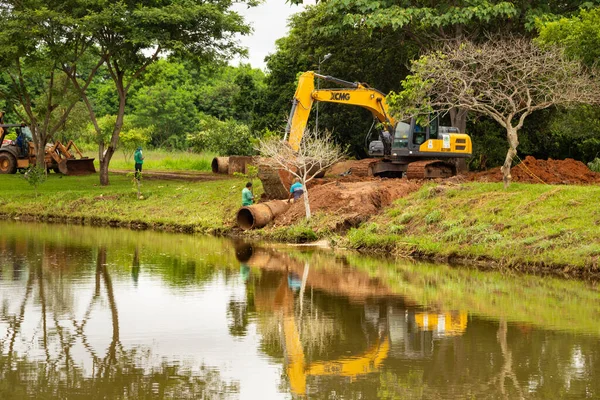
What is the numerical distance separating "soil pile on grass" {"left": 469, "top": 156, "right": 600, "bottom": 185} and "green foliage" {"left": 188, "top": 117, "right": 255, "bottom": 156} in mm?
24015

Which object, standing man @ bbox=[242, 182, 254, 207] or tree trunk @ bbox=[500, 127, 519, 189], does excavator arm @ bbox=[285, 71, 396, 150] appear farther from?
tree trunk @ bbox=[500, 127, 519, 189]

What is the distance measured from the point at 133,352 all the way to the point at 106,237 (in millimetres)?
18446

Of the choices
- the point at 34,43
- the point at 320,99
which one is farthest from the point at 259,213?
the point at 34,43

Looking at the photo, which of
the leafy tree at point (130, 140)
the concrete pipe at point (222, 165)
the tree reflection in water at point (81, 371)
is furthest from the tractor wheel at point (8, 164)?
the tree reflection in water at point (81, 371)

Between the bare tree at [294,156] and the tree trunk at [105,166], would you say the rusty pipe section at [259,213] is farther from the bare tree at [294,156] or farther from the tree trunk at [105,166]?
the tree trunk at [105,166]

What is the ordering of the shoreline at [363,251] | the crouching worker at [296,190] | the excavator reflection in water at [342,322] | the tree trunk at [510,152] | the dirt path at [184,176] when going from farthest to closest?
the dirt path at [184,176]
the crouching worker at [296,190]
the tree trunk at [510,152]
the shoreline at [363,251]
the excavator reflection in water at [342,322]

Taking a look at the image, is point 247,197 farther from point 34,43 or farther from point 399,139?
point 34,43

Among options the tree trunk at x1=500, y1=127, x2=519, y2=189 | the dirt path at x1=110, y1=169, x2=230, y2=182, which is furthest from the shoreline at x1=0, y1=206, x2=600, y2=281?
the dirt path at x1=110, y1=169, x2=230, y2=182

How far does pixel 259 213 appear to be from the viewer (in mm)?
32156

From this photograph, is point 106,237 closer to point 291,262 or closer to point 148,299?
point 291,262

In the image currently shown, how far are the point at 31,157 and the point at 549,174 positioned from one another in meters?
29.7

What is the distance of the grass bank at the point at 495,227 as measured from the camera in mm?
24234

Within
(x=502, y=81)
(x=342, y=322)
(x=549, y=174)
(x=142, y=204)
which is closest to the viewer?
(x=342, y=322)

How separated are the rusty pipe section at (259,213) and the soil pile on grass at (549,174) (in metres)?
7.41
